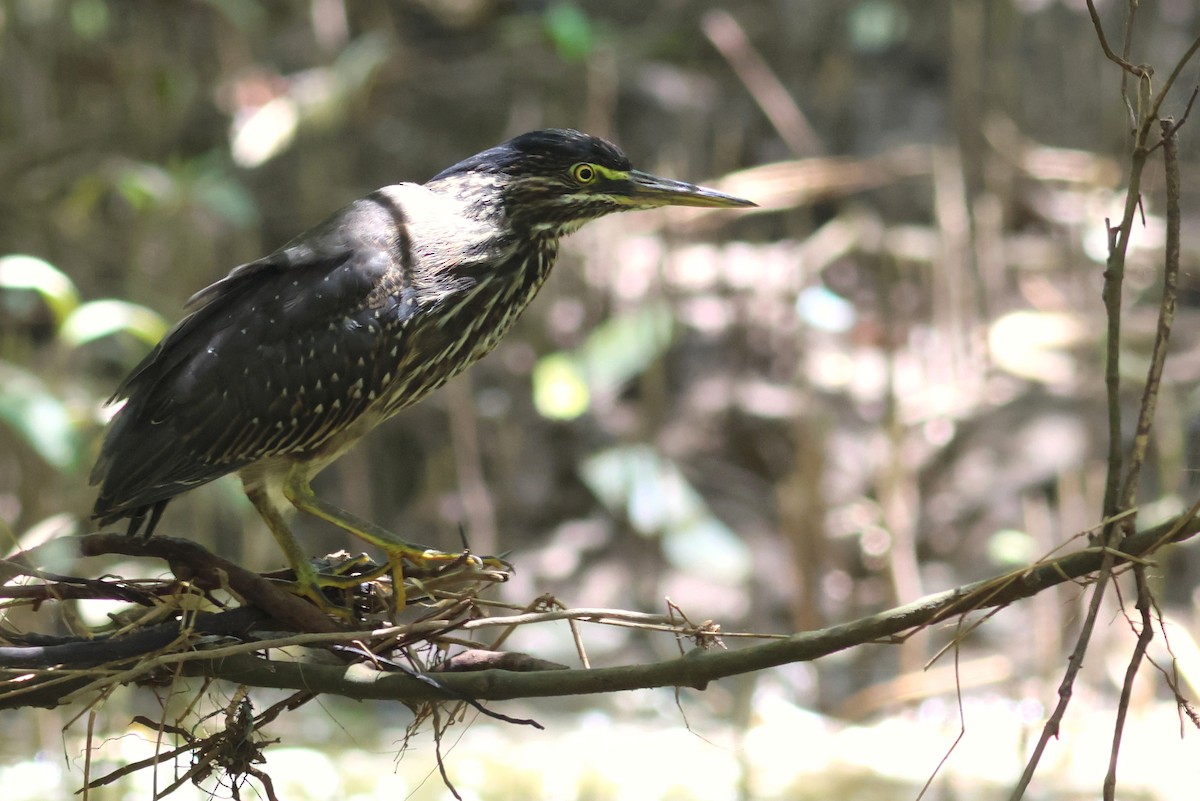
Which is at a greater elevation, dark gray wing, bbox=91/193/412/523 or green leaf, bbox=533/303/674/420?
green leaf, bbox=533/303/674/420

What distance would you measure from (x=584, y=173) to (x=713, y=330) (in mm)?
4192

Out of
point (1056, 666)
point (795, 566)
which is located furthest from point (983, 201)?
point (1056, 666)

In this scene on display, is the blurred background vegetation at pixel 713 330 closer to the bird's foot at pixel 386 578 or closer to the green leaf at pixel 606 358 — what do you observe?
the green leaf at pixel 606 358

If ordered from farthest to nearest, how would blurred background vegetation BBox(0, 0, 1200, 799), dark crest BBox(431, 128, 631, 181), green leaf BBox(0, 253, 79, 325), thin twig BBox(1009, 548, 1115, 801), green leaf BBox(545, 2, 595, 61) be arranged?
green leaf BBox(545, 2, 595, 61) → blurred background vegetation BBox(0, 0, 1200, 799) → green leaf BBox(0, 253, 79, 325) → dark crest BBox(431, 128, 631, 181) → thin twig BBox(1009, 548, 1115, 801)

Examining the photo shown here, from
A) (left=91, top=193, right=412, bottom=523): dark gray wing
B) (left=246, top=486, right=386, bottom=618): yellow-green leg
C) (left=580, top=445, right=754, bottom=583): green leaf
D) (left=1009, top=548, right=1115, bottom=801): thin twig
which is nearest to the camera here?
(left=1009, top=548, right=1115, bottom=801): thin twig

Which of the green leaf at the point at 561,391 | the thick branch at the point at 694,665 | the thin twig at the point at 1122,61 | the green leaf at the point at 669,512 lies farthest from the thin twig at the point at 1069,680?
the green leaf at the point at 669,512

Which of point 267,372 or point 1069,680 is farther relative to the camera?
point 267,372

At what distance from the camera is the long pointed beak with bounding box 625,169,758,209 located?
2.94 metres

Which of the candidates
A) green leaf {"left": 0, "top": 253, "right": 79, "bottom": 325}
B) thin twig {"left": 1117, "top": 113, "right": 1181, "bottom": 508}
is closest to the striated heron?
green leaf {"left": 0, "top": 253, "right": 79, "bottom": 325}

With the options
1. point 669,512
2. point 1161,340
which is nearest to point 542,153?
point 1161,340

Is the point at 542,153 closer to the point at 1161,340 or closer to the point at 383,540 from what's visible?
the point at 383,540

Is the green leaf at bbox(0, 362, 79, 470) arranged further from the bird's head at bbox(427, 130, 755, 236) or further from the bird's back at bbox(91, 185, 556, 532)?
the bird's head at bbox(427, 130, 755, 236)

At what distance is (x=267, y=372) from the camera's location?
9.14ft

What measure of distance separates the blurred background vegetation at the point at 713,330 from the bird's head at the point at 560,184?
204 cm
